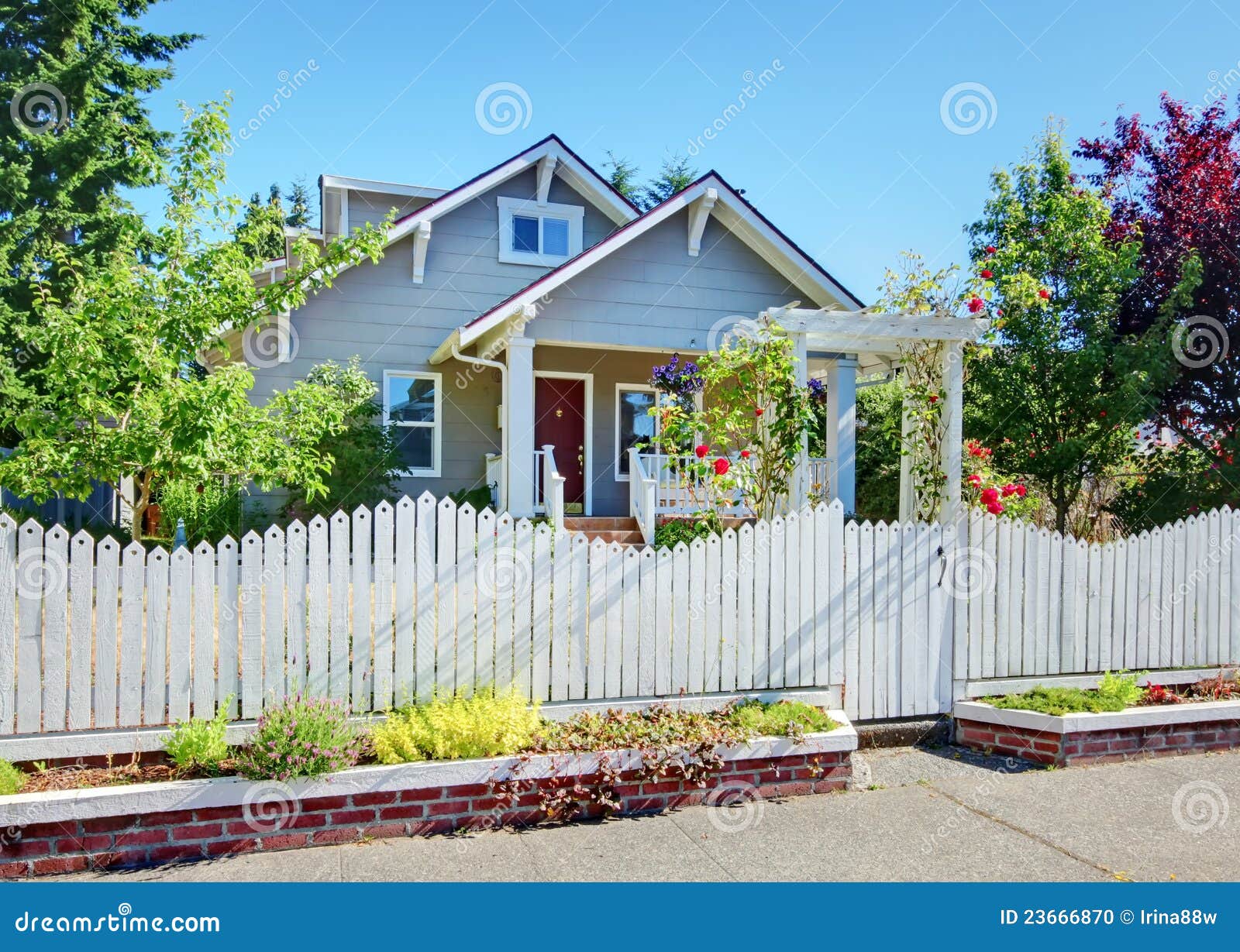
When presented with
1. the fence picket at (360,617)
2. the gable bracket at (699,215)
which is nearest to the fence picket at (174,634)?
the fence picket at (360,617)

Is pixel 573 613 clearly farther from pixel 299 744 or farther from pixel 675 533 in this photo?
pixel 675 533

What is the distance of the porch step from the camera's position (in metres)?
10.3

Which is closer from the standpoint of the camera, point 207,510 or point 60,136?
point 207,510

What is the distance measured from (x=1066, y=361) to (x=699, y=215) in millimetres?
5063

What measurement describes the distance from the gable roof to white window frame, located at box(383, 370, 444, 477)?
1.12 ft

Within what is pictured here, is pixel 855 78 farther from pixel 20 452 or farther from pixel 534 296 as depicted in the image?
pixel 20 452

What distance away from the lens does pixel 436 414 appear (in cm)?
1232

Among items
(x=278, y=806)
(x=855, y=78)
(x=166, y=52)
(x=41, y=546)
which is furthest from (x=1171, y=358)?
(x=166, y=52)

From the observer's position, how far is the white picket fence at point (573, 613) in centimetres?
453

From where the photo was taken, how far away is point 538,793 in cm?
466

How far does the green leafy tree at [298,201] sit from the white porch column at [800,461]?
3062 centimetres

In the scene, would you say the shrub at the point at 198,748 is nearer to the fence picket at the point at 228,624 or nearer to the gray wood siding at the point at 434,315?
the fence picket at the point at 228,624

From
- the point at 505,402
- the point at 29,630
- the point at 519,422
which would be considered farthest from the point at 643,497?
the point at 29,630

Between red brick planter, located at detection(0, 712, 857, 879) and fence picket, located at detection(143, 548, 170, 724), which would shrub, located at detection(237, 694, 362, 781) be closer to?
red brick planter, located at detection(0, 712, 857, 879)
